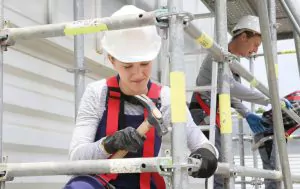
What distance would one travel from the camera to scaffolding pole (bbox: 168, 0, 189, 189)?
1829mm

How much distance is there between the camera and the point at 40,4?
334cm

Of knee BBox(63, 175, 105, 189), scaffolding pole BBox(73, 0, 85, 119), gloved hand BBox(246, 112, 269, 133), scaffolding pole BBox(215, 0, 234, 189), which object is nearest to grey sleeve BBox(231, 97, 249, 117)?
gloved hand BBox(246, 112, 269, 133)

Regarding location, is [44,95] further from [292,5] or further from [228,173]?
[292,5]

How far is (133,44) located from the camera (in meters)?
2.21

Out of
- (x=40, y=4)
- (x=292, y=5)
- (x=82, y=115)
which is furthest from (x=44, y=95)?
(x=292, y=5)

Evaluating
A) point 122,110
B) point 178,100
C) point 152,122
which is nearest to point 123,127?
point 122,110

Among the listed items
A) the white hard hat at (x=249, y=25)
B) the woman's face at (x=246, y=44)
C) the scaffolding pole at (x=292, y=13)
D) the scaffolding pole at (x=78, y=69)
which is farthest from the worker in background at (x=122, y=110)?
the scaffolding pole at (x=292, y=13)

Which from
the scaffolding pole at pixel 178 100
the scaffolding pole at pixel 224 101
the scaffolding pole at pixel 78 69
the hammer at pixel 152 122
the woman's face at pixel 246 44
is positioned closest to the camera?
the scaffolding pole at pixel 178 100

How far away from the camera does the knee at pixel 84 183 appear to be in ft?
6.88

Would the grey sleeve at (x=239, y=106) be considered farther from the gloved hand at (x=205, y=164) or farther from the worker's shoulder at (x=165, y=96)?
the gloved hand at (x=205, y=164)

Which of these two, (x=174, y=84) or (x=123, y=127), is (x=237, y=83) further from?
(x=174, y=84)

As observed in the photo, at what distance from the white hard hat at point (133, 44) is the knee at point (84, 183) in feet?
1.71

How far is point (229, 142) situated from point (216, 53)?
449 millimetres

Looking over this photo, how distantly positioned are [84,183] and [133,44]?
0.63 meters
